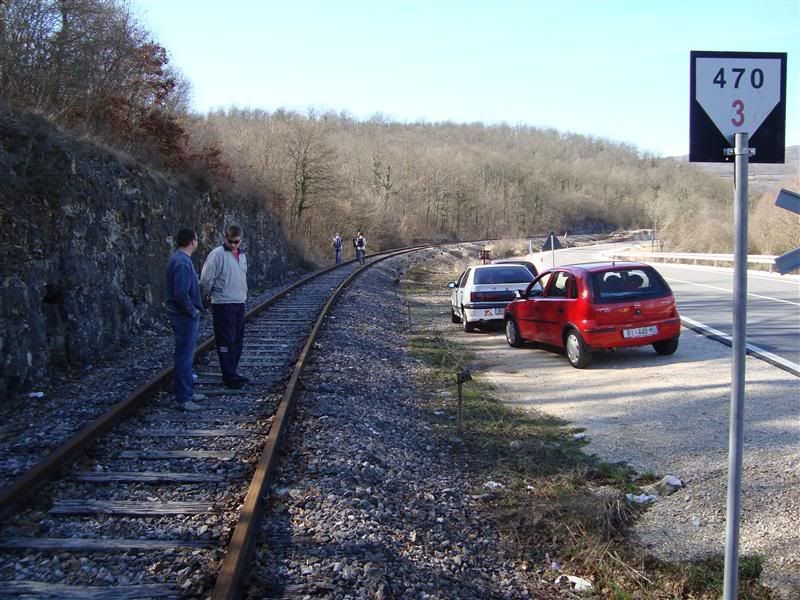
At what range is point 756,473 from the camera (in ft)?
17.4

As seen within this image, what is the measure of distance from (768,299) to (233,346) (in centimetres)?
1413

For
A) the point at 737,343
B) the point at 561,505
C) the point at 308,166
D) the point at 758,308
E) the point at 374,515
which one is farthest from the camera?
the point at 308,166

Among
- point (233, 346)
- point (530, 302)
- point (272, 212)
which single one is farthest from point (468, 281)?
point (272, 212)

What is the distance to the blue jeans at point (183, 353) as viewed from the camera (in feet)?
23.0

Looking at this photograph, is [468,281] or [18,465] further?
[468,281]

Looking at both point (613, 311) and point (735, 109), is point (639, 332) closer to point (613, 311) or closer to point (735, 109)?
point (613, 311)

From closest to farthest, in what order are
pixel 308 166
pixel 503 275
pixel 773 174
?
pixel 503 275 → pixel 773 174 → pixel 308 166

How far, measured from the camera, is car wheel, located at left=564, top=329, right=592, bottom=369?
10.4 metres

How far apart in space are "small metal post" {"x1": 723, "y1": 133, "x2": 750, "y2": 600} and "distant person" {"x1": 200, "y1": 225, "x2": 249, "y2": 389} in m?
5.74

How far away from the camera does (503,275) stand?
1534cm

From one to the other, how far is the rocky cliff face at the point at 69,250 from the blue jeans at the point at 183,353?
1928 mm

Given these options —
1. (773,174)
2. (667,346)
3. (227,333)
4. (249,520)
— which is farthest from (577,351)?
(773,174)

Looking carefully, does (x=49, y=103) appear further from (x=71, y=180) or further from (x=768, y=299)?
(x=768, y=299)

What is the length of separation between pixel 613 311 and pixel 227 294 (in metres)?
5.68
